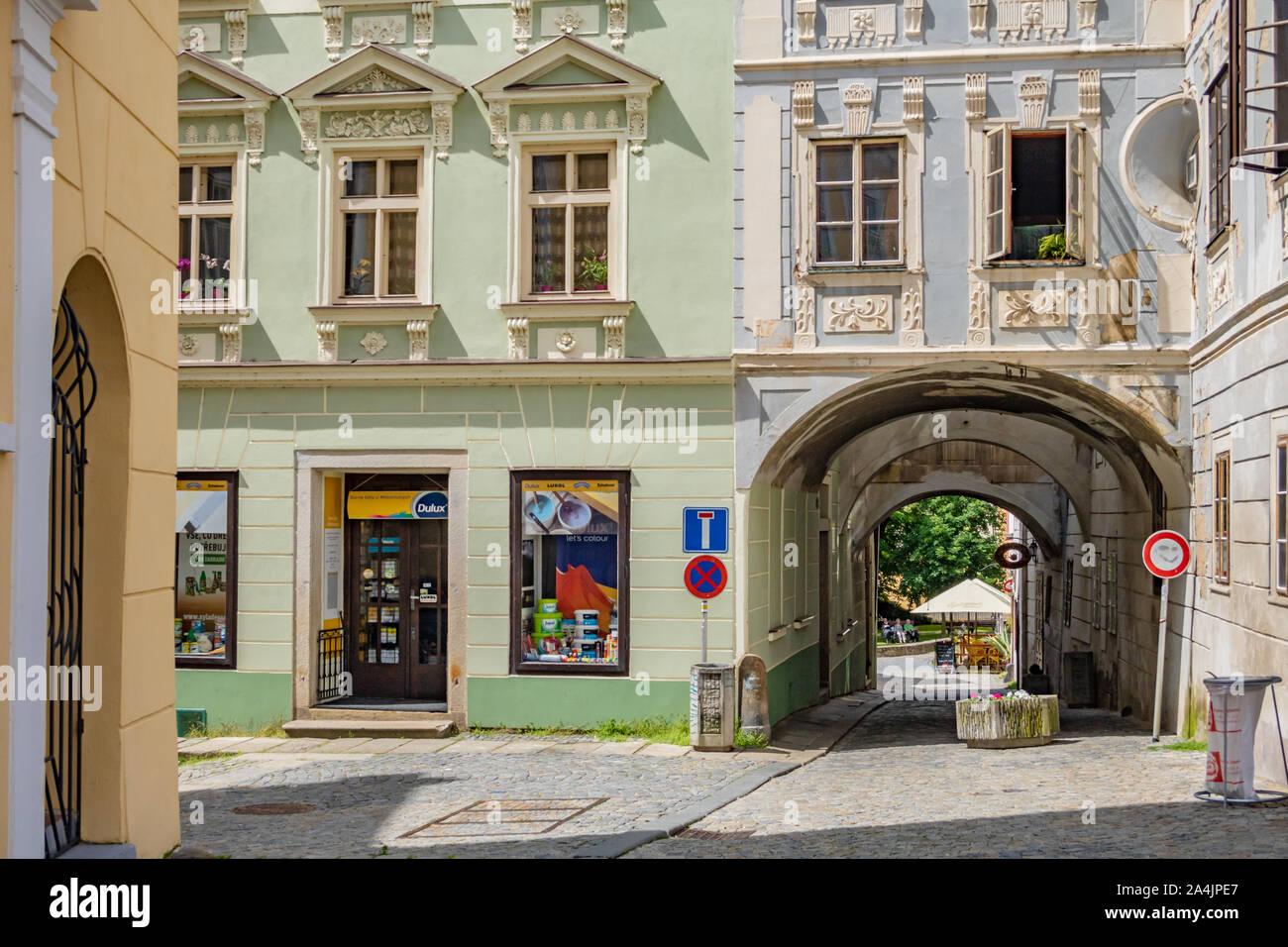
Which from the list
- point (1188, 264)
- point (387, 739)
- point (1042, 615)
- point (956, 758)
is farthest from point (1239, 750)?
point (1042, 615)

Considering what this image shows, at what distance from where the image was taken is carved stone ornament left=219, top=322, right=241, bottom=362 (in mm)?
16625

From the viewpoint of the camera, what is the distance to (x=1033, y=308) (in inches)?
599

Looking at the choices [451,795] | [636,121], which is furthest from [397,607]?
[636,121]

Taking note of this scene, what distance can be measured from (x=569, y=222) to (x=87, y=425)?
9180 mm

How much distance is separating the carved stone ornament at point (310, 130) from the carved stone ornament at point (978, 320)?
747cm

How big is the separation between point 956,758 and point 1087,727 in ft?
13.9

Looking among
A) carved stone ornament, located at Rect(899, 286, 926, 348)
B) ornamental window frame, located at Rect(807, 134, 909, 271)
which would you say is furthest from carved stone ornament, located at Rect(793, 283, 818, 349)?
carved stone ornament, located at Rect(899, 286, 926, 348)

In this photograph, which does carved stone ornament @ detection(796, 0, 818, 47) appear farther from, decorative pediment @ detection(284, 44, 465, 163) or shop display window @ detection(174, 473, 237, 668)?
shop display window @ detection(174, 473, 237, 668)

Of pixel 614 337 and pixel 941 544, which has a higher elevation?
pixel 614 337

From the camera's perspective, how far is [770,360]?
15586mm

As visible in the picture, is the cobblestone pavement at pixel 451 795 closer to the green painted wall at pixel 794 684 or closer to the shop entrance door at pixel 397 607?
the shop entrance door at pixel 397 607

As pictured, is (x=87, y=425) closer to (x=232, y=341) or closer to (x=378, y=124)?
(x=232, y=341)

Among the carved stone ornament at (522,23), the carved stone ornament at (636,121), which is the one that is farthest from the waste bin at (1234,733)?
the carved stone ornament at (522,23)

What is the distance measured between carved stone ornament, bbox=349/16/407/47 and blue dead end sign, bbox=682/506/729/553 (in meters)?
6.26
